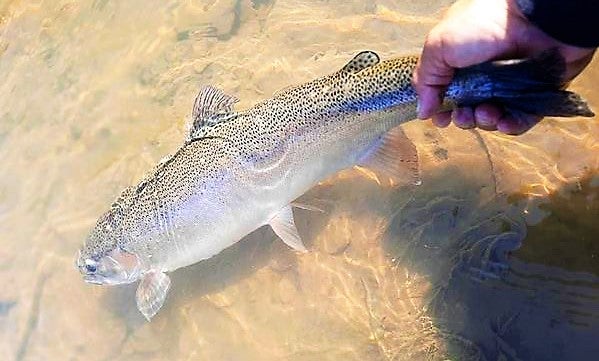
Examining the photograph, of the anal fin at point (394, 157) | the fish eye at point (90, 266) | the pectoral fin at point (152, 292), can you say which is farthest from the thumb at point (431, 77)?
the fish eye at point (90, 266)

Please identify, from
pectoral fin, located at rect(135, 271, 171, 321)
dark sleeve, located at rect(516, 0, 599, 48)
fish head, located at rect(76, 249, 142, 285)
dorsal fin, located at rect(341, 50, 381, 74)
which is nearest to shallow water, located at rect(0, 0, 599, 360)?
pectoral fin, located at rect(135, 271, 171, 321)

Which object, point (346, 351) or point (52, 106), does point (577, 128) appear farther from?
point (52, 106)

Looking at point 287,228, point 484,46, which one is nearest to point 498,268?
point 287,228

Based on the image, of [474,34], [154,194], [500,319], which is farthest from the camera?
[154,194]

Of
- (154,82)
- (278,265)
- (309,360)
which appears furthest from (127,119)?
(309,360)

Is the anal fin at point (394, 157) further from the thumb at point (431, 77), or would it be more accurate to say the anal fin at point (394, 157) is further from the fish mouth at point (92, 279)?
the fish mouth at point (92, 279)

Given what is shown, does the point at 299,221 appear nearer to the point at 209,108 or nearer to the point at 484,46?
the point at 209,108

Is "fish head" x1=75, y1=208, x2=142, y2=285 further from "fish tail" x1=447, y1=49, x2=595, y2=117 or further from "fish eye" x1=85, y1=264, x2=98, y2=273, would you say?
"fish tail" x1=447, y1=49, x2=595, y2=117
